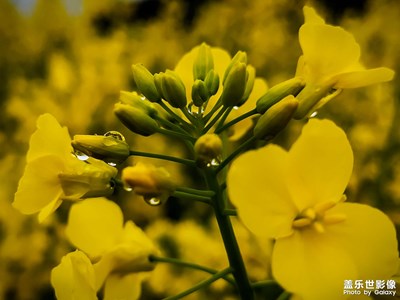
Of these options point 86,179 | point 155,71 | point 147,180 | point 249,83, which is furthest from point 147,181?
point 155,71

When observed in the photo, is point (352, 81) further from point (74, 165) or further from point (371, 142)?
point (371, 142)

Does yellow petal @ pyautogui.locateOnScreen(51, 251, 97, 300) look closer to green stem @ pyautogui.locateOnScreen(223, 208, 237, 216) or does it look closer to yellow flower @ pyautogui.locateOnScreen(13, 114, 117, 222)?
yellow flower @ pyautogui.locateOnScreen(13, 114, 117, 222)

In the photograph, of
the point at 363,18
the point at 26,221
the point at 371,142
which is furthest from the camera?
the point at 363,18

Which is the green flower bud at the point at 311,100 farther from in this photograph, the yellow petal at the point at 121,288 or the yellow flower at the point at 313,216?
the yellow petal at the point at 121,288

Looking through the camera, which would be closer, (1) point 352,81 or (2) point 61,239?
(1) point 352,81

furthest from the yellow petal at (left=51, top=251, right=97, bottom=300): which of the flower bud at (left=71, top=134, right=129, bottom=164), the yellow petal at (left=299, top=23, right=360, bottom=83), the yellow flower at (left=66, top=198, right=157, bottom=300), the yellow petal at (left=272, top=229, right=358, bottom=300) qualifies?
the yellow petal at (left=299, top=23, right=360, bottom=83)

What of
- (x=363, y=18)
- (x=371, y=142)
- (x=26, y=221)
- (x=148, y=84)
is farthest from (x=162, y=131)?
(x=363, y=18)

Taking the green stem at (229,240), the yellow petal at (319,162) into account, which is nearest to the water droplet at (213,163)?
the green stem at (229,240)
